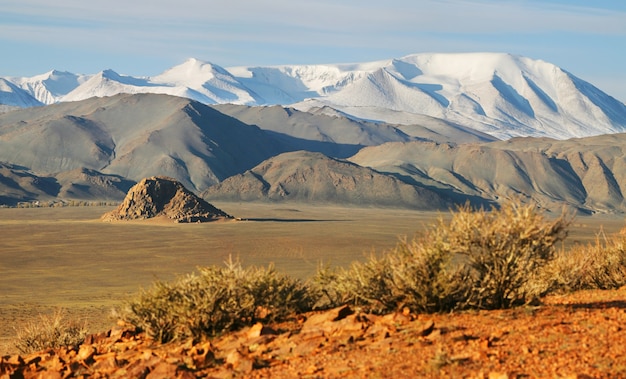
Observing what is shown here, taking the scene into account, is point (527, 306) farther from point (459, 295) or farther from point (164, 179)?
point (164, 179)

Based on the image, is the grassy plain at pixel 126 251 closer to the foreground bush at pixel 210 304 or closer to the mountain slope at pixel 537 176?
the foreground bush at pixel 210 304

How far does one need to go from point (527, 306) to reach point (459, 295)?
42.3 inches

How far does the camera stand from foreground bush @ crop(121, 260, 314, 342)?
14094mm

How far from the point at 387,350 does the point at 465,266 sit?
11.3 ft

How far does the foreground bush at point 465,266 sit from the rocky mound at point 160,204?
84440mm

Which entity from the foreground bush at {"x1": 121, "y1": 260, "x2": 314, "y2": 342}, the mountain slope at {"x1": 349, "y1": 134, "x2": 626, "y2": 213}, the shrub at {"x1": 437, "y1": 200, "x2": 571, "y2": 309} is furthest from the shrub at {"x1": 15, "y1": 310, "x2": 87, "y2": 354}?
the mountain slope at {"x1": 349, "y1": 134, "x2": 626, "y2": 213}

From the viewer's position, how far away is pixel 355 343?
39.7 feet

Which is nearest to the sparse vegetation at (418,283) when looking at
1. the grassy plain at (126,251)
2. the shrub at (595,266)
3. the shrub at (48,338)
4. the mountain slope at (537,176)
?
the shrub at (595,266)

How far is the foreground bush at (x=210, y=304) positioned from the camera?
46.2 feet

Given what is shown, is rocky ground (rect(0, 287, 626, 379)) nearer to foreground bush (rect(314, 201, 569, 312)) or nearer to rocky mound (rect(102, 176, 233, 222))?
foreground bush (rect(314, 201, 569, 312))

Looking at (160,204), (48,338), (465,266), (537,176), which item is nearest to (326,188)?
(537,176)

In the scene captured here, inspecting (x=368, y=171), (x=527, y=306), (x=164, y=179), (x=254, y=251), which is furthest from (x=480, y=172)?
(x=527, y=306)

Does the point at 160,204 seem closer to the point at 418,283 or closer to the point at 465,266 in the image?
the point at 465,266

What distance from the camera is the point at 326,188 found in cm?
16425
